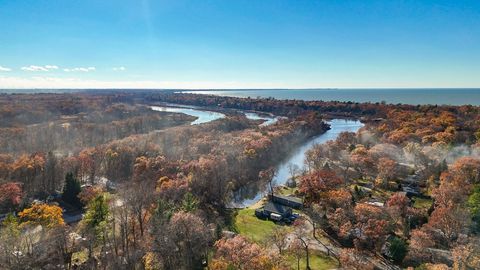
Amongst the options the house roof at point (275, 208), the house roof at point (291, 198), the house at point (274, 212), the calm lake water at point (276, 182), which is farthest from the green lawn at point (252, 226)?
the calm lake water at point (276, 182)

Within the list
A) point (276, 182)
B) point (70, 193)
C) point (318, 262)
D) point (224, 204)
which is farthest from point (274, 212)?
point (70, 193)

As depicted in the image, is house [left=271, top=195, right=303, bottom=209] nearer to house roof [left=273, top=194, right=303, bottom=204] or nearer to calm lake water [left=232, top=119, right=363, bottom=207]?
house roof [left=273, top=194, right=303, bottom=204]

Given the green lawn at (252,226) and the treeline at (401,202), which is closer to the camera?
the treeline at (401,202)

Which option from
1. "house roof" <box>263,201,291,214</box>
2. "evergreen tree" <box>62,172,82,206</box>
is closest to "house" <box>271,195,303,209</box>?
"house roof" <box>263,201,291,214</box>

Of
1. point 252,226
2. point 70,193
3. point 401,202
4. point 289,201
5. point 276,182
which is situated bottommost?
point 276,182

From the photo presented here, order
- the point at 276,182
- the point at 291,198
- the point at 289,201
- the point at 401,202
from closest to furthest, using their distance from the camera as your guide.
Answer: the point at 401,202 < the point at 289,201 < the point at 291,198 < the point at 276,182

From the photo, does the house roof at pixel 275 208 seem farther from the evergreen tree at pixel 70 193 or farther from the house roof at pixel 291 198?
the evergreen tree at pixel 70 193

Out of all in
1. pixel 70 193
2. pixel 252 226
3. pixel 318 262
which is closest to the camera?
pixel 318 262

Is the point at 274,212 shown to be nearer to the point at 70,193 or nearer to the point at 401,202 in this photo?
the point at 401,202
